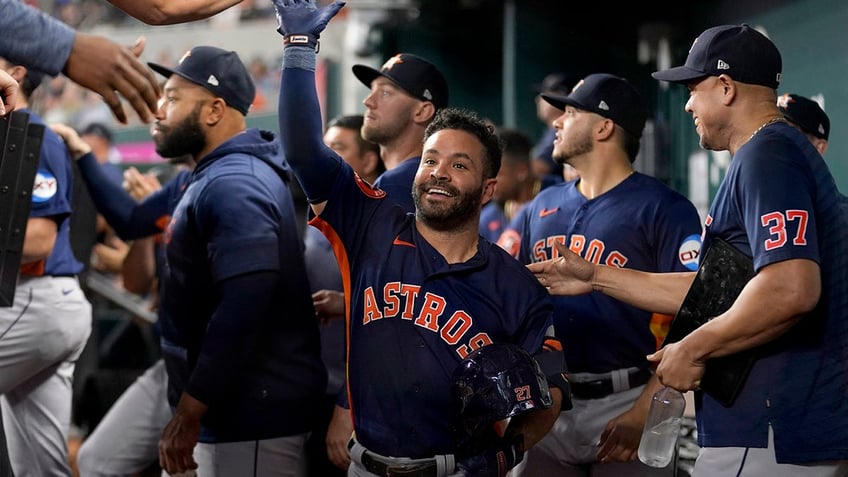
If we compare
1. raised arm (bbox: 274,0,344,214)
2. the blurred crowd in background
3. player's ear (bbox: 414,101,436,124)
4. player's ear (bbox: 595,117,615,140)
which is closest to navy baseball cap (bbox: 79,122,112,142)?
the blurred crowd in background

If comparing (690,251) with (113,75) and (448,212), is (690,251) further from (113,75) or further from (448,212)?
(113,75)

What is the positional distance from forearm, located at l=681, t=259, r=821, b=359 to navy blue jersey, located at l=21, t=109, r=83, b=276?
2.60m

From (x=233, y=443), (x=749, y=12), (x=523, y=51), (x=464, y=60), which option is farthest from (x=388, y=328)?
(x=464, y=60)

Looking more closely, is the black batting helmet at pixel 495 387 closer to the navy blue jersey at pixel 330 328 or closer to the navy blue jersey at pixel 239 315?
the navy blue jersey at pixel 239 315

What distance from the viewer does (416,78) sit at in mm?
4227

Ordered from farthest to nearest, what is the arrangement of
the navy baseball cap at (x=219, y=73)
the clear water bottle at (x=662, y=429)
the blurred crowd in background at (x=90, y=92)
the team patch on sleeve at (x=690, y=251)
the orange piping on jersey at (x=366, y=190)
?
the blurred crowd in background at (x=90, y=92), the navy baseball cap at (x=219, y=73), the team patch on sleeve at (x=690, y=251), the clear water bottle at (x=662, y=429), the orange piping on jersey at (x=366, y=190)

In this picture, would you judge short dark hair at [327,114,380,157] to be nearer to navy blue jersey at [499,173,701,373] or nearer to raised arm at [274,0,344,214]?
navy blue jersey at [499,173,701,373]

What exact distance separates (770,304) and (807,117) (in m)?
1.54

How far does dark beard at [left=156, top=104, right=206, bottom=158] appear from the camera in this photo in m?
3.98

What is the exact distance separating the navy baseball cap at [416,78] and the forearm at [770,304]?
1.89 m

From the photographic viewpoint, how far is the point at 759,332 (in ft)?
8.72

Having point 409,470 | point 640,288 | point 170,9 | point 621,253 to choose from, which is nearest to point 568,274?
point 640,288

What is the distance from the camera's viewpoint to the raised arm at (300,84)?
2904 mm

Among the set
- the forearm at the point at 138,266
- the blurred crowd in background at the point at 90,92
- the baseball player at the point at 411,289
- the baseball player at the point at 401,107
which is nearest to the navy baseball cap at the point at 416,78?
the baseball player at the point at 401,107
